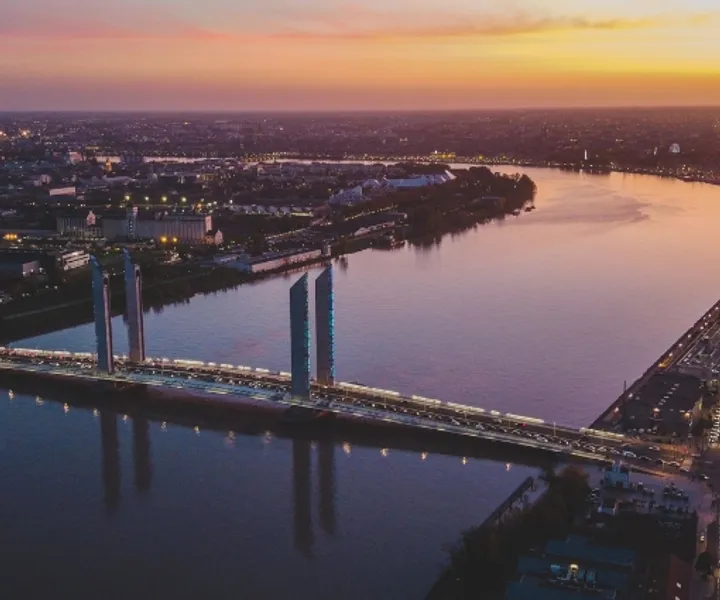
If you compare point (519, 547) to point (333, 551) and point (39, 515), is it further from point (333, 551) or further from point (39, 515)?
point (39, 515)

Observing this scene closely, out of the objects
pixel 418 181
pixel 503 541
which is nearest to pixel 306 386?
pixel 503 541

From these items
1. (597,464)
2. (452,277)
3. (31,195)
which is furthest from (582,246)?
(31,195)

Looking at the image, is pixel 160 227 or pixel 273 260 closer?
pixel 273 260

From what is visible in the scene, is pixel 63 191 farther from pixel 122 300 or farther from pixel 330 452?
pixel 330 452

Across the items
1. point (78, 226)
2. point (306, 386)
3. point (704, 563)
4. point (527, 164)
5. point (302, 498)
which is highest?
point (527, 164)

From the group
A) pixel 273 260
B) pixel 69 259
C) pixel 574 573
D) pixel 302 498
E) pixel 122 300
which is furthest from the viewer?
pixel 273 260

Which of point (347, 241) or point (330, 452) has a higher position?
point (347, 241)

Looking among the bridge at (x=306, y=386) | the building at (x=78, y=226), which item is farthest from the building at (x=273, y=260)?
the bridge at (x=306, y=386)

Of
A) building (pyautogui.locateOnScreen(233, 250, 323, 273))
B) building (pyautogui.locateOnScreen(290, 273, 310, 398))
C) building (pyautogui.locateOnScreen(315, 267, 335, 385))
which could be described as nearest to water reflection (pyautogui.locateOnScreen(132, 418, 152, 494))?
building (pyautogui.locateOnScreen(290, 273, 310, 398))
